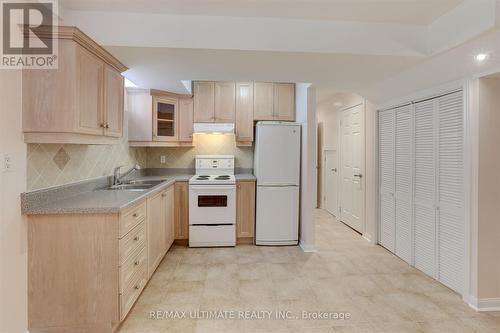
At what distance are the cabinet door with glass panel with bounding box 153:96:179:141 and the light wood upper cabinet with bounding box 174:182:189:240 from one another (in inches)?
29.9

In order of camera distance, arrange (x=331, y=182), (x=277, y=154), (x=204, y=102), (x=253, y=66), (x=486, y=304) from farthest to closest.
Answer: (x=331, y=182)
(x=204, y=102)
(x=277, y=154)
(x=253, y=66)
(x=486, y=304)

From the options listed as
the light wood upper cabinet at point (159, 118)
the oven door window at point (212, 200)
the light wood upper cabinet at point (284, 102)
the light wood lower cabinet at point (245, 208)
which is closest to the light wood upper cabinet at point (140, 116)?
the light wood upper cabinet at point (159, 118)

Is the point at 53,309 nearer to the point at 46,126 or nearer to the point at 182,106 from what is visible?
the point at 46,126

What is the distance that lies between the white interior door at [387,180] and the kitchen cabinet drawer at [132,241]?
117 inches

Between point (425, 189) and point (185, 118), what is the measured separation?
3.22 metres

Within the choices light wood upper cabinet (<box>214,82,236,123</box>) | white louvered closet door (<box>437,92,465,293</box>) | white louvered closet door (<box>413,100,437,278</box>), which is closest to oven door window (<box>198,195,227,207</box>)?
light wood upper cabinet (<box>214,82,236,123</box>)

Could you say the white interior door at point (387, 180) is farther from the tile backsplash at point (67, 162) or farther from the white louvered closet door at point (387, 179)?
the tile backsplash at point (67, 162)

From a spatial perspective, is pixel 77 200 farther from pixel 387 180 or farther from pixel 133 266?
pixel 387 180

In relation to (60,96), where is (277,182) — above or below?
below

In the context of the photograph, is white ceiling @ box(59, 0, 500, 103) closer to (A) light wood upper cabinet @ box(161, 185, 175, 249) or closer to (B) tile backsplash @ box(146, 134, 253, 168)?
(A) light wood upper cabinet @ box(161, 185, 175, 249)

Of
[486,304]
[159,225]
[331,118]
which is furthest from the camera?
[331,118]

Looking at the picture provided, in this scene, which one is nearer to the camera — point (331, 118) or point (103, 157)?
point (103, 157)

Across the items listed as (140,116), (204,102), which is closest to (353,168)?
(204,102)

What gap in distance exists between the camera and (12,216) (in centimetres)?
171
